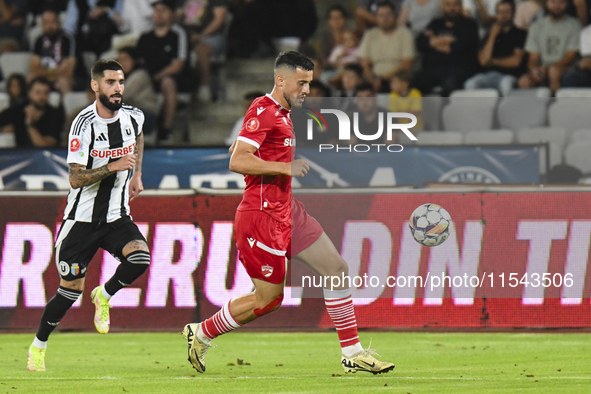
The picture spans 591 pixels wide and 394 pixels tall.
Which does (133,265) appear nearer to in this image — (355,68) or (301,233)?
(301,233)

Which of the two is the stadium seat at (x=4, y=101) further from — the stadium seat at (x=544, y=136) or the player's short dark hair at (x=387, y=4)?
the stadium seat at (x=544, y=136)

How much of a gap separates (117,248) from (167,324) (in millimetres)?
2366

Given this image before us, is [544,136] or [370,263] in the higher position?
[544,136]

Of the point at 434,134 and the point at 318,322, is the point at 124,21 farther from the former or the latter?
the point at 318,322

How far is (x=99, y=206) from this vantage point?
7.44 meters

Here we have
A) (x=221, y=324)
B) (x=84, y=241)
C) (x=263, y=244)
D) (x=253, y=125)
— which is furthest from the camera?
(x=84, y=241)

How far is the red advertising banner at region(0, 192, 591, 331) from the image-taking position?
9156mm

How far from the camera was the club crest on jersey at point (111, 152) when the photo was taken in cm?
733

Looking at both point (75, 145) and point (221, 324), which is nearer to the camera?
point (221, 324)

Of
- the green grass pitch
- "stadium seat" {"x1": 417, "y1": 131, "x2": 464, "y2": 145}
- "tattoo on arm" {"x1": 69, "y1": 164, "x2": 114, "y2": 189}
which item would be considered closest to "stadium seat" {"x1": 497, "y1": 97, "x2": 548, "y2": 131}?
"stadium seat" {"x1": 417, "y1": 131, "x2": 464, "y2": 145}

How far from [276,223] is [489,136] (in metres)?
7.17

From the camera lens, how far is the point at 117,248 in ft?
24.4

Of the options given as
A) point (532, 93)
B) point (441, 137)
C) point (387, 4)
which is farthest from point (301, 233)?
point (387, 4)

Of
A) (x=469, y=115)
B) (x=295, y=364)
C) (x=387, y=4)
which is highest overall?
(x=387, y=4)
